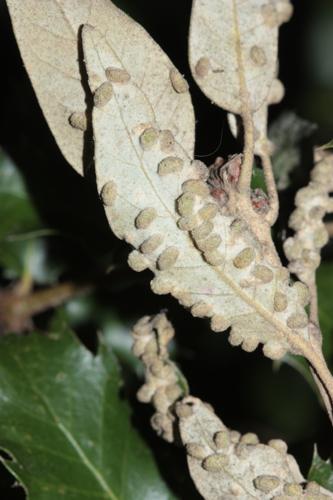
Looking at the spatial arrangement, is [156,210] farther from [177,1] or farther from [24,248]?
[177,1]

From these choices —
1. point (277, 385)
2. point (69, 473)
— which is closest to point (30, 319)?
point (69, 473)

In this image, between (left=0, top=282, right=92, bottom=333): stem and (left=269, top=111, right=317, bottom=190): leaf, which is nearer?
(left=269, top=111, right=317, bottom=190): leaf

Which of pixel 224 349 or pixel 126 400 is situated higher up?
pixel 126 400

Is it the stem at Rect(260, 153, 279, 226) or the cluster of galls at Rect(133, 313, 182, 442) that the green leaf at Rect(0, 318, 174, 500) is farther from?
the stem at Rect(260, 153, 279, 226)

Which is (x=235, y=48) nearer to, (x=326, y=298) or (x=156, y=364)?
(x=156, y=364)

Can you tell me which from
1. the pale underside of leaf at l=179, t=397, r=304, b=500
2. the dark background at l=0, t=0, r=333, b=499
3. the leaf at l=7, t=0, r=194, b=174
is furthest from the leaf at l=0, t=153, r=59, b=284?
the pale underside of leaf at l=179, t=397, r=304, b=500

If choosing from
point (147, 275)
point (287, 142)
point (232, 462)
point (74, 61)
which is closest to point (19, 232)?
point (147, 275)

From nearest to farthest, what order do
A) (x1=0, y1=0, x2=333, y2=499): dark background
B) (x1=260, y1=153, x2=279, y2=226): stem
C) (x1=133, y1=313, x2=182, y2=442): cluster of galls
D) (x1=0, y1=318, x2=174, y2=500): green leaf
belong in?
(x1=260, y1=153, x2=279, y2=226): stem
(x1=133, y1=313, x2=182, y2=442): cluster of galls
(x1=0, y1=318, x2=174, y2=500): green leaf
(x1=0, y1=0, x2=333, y2=499): dark background
